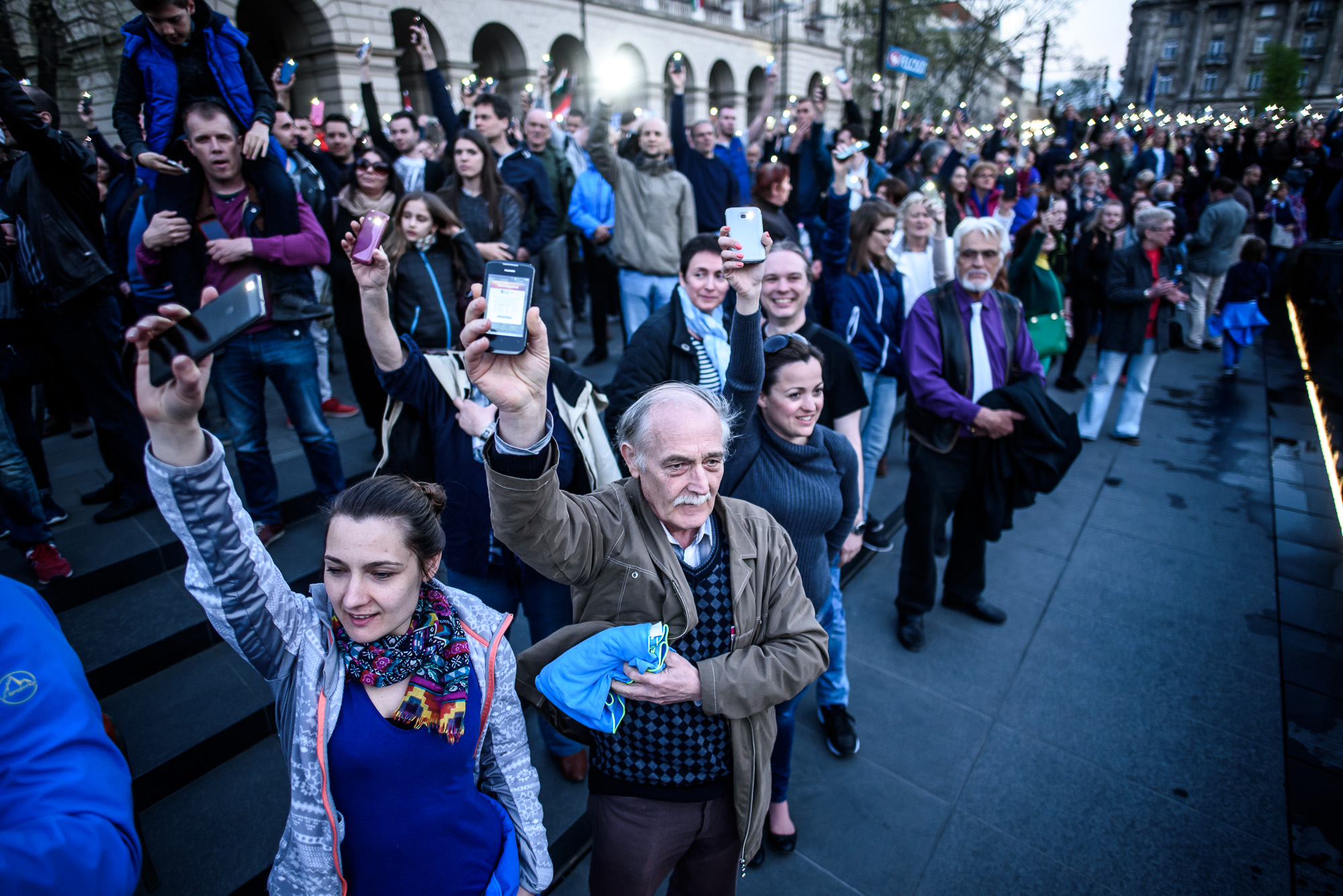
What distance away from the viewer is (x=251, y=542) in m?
1.37

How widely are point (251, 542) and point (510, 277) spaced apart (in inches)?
30.0

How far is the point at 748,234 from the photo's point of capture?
2.09 meters

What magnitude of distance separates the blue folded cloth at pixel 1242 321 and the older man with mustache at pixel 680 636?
9.56 m

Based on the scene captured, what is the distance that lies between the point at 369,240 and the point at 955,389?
9.25 feet

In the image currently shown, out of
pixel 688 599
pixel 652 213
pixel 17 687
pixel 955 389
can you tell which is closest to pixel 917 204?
pixel 955 389

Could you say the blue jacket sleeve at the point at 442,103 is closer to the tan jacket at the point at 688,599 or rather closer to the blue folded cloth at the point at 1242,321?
the tan jacket at the point at 688,599

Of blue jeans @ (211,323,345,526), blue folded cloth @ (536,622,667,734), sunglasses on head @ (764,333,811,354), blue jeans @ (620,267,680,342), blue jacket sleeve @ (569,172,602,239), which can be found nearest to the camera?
blue folded cloth @ (536,622,667,734)

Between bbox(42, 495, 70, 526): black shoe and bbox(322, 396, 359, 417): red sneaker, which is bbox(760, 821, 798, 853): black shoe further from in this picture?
bbox(322, 396, 359, 417): red sneaker

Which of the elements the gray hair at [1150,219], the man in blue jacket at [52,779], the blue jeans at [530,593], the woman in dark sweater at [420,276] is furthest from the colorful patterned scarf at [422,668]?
the gray hair at [1150,219]

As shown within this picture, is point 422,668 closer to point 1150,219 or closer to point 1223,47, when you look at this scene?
point 1150,219

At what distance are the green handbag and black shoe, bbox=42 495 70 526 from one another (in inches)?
244

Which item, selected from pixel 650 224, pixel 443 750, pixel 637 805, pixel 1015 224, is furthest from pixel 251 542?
pixel 1015 224

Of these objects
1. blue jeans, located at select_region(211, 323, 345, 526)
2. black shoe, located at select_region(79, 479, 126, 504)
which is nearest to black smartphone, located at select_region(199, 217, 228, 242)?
blue jeans, located at select_region(211, 323, 345, 526)

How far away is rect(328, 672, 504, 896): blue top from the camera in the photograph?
1.44 m
